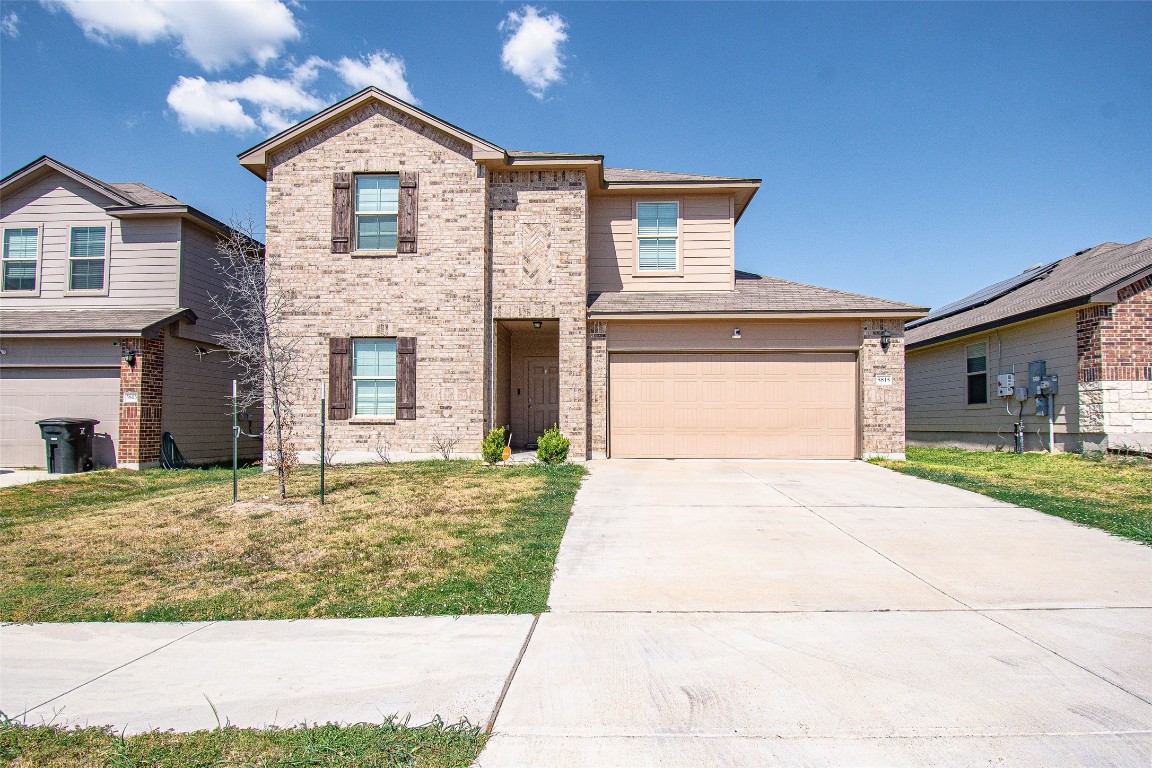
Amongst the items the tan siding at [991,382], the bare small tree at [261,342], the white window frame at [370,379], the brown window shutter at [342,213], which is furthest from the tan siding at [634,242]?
the tan siding at [991,382]

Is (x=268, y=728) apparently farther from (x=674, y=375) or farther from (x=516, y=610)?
(x=674, y=375)

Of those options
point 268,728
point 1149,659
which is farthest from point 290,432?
point 1149,659

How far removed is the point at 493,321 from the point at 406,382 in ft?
6.75

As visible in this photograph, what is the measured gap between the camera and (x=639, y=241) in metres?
14.8

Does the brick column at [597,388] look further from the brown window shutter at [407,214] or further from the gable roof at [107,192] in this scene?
the gable roof at [107,192]

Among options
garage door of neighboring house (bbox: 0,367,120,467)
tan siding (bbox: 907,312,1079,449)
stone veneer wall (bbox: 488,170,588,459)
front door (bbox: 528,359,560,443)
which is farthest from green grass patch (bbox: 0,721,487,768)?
tan siding (bbox: 907,312,1079,449)

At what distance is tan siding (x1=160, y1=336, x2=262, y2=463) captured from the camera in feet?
47.6

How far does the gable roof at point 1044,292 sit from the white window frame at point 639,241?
7.65 metres

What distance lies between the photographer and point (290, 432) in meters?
13.2

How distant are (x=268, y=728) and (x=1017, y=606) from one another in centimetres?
508

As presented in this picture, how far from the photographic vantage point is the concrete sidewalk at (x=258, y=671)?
359 centimetres

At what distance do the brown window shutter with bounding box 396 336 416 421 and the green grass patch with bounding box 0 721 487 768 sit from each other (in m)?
9.78

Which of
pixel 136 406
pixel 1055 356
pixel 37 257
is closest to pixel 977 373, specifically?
pixel 1055 356

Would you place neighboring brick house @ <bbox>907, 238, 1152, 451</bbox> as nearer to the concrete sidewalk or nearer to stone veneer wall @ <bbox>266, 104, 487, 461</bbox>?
stone veneer wall @ <bbox>266, 104, 487, 461</bbox>
